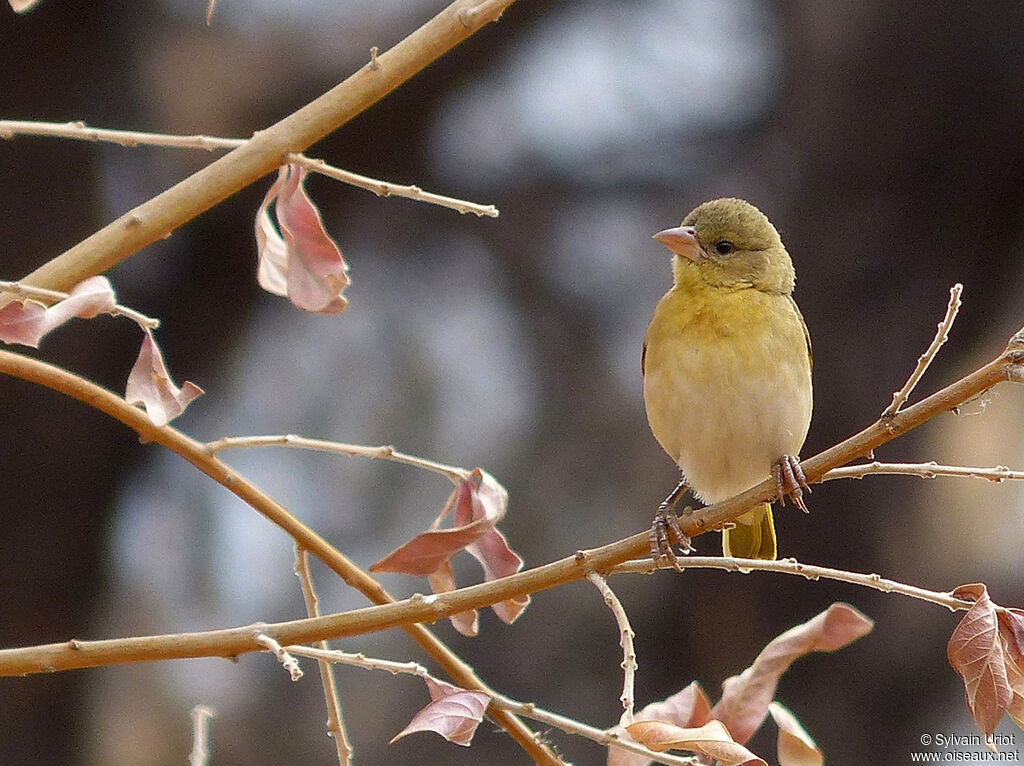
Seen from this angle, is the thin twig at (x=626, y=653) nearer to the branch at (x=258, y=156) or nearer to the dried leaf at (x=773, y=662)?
the dried leaf at (x=773, y=662)

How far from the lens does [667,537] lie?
824mm

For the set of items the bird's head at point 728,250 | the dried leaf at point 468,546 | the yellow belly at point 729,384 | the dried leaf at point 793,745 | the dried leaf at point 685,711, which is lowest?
the dried leaf at point 793,745

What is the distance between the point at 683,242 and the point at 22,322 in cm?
80

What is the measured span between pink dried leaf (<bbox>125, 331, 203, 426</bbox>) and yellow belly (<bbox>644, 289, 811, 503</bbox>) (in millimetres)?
608

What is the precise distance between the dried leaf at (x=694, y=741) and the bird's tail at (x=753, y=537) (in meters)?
0.61

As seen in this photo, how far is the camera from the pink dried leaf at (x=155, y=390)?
74cm

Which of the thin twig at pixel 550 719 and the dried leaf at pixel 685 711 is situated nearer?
the thin twig at pixel 550 719

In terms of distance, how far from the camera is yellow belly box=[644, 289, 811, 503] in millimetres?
1174

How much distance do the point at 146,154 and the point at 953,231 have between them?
1.64 m

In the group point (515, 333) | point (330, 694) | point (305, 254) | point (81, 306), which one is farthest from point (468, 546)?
point (515, 333)

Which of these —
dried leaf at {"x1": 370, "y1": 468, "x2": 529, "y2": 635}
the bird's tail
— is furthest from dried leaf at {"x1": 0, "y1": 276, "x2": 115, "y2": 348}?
the bird's tail

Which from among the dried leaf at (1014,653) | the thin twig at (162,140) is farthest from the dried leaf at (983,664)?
the thin twig at (162,140)

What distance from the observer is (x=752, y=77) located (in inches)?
89.7

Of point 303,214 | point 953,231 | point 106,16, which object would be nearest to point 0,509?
point 106,16
